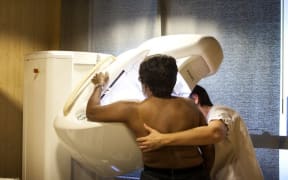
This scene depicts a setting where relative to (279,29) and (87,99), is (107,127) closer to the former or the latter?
(87,99)

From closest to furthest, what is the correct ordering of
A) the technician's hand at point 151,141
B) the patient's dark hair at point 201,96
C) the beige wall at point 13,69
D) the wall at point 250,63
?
the technician's hand at point 151,141
the patient's dark hair at point 201,96
the wall at point 250,63
the beige wall at point 13,69

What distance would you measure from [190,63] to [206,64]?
10 centimetres

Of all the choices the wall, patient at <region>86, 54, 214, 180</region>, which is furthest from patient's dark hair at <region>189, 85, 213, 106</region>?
the wall

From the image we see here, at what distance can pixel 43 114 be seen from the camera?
6.97 feet

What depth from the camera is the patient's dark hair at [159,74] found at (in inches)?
57.1

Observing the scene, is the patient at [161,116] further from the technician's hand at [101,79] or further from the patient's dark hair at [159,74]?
the technician's hand at [101,79]

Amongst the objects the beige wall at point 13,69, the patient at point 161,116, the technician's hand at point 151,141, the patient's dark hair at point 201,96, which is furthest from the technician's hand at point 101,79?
the beige wall at point 13,69

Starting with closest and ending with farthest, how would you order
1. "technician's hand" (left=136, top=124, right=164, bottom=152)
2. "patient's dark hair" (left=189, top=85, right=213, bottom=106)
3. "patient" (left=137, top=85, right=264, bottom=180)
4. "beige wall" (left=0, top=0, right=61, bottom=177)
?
"technician's hand" (left=136, top=124, right=164, bottom=152), "patient" (left=137, top=85, right=264, bottom=180), "patient's dark hair" (left=189, top=85, right=213, bottom=106), "beige wall" (left=0, top=0, right=61, bottom=177)

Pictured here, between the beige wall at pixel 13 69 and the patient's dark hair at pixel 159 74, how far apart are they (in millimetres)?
1576

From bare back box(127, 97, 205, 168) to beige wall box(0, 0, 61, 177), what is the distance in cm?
154

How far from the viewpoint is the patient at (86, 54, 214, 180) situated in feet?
4.74

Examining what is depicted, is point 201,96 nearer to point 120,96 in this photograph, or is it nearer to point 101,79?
point 120,96

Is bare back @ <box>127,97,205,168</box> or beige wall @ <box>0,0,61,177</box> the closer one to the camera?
bare back @ <box>127,97,205,168</box>

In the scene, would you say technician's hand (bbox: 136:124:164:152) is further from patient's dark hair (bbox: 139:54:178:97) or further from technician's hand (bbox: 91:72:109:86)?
technician's hand (bbox: 91:72:109:86)
